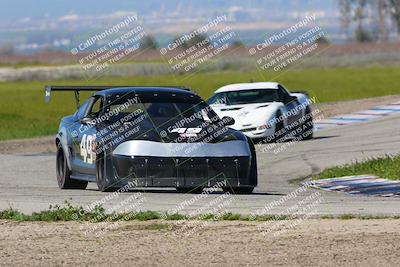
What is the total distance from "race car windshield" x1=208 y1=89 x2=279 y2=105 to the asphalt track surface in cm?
142

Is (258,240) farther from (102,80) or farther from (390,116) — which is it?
(102,80)

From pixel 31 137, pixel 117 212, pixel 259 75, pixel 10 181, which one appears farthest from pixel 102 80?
pixel 117 212

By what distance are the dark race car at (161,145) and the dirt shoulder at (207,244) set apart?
3.26 m

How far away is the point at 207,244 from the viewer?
11.2m

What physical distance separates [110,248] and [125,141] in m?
5.04

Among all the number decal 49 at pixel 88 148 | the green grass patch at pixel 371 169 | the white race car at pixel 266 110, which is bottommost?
the white race car at pixel 266 110

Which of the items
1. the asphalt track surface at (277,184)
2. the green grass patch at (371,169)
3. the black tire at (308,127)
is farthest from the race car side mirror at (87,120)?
the black tire at (308,127)

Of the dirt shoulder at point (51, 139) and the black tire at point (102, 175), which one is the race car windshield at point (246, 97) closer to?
the dirt shoulder at point (51, 139)

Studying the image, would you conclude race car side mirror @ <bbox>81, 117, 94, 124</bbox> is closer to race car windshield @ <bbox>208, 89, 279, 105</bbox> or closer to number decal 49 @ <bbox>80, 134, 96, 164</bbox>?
number decal 49 @ <bbox>80, 134, 96, 164</bbox>

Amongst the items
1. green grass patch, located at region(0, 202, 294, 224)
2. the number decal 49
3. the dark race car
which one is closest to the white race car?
the dark race car

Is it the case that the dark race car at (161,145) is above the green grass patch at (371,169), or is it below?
above

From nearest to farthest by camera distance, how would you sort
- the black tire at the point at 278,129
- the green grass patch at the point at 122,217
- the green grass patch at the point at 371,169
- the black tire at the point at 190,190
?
the green grass patch at the point at 122,217
the black tire at the point at 190,190
the green grass patch at the point at 371,169
the black tire at the point at 278,129

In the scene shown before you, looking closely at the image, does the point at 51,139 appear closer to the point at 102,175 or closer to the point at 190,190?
the point at 190,190

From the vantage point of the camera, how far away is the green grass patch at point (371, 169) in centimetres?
1990
